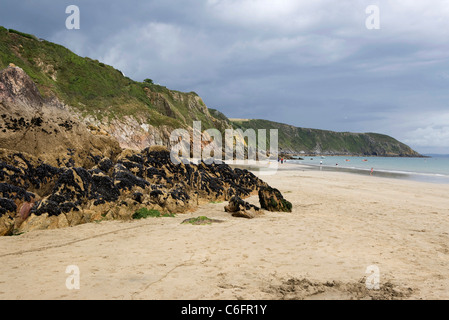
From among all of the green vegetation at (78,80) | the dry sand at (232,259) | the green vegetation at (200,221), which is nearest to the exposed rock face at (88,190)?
the dry sand at (232,259)

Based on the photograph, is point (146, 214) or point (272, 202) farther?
point (272, 202)

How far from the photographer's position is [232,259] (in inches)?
238

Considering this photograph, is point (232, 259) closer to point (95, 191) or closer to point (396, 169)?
point (95, 191)

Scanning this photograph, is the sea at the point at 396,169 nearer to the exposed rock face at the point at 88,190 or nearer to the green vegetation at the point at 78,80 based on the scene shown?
the exposed rock face at the point at 88,190

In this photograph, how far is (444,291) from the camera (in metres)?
4.58

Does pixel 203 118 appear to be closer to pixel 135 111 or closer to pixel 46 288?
pixel 135 111

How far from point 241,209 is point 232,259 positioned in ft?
16.9

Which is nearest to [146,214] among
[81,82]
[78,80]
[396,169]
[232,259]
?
[232,259]

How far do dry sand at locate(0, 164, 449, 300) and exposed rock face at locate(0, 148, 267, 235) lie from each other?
683mm

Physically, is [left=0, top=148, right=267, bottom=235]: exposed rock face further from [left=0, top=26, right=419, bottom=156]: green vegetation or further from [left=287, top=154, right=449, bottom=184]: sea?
[left=0, top=26, right=419, bottom=156]: green vegetation

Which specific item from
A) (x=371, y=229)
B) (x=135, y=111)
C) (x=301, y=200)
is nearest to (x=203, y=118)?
(x=135, y=111)

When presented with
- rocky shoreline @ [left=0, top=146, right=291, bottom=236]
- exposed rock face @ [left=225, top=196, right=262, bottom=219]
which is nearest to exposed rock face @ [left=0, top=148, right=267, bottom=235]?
rocky shoreline @ [left=0, top=146, right=291, bottom=236]

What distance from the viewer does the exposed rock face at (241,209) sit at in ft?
35.9

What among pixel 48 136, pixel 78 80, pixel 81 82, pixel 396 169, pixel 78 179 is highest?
pixel 78 80
